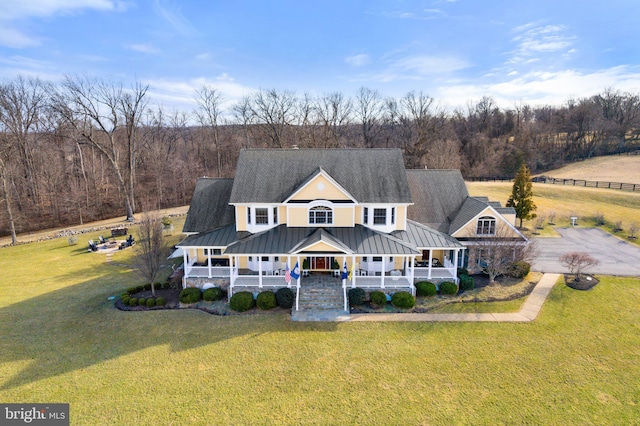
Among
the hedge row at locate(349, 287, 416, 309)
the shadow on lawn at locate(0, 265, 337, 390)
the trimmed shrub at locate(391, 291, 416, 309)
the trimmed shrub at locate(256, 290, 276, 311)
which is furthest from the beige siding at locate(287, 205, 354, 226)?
the shadow on lawn at locate(0, 265, 337, 390)

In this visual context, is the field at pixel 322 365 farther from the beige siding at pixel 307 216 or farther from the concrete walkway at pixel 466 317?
the beige siding at pixel 307 216

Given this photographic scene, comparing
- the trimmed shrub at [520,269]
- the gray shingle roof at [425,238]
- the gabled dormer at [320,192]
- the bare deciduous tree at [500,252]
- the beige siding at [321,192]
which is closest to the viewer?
the gray shingle roof at [425,238]

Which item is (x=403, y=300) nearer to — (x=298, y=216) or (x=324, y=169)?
(x=298, y=216)

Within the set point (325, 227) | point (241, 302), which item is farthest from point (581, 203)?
point (241, 302)

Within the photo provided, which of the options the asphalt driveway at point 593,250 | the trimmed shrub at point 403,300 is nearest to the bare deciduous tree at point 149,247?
the trimmed shrub at point 403,300

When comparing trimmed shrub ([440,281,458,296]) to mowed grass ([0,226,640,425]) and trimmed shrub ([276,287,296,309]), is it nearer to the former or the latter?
mowed grass ([0,226,640,425])

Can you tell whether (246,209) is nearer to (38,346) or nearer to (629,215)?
(38,346)

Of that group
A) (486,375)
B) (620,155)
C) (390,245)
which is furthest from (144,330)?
(620,155)

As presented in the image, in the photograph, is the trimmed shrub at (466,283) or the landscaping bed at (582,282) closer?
the landscaping bed at (582,282)
